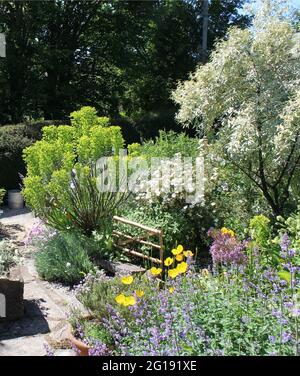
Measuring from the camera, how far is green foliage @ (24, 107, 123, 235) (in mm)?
5547

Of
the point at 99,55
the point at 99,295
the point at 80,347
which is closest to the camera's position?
the point at 80,347

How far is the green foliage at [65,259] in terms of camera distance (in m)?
5.16

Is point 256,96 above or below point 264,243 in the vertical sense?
above

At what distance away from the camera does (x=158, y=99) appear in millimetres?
16984

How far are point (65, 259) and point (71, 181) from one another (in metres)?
0.91

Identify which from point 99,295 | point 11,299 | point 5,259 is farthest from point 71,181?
point 99,295

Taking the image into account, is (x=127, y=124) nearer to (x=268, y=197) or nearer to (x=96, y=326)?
(x=268, y=197)

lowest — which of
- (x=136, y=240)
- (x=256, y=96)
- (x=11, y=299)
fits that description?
(x=11, y=299)

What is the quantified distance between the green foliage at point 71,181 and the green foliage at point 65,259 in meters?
0.33

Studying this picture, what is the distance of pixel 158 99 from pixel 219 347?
14779mm

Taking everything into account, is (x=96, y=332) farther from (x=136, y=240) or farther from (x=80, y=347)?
(x=136, y=240)

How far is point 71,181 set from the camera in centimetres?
561

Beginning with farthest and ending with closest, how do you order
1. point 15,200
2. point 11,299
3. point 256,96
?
point 15,200
point 256,96
point 11,299
